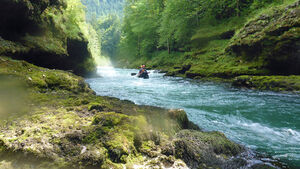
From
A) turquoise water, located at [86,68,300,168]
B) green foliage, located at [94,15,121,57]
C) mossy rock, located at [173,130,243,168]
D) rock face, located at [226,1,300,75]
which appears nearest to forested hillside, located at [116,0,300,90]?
rock face, located at [226,1,300,75]

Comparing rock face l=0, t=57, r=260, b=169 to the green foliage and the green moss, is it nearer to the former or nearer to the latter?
the green moss

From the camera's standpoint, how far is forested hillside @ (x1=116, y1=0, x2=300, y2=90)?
971cm

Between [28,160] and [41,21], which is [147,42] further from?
[28,160]

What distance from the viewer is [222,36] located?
63.2 feet

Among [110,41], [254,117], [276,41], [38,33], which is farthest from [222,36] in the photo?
[110,41]

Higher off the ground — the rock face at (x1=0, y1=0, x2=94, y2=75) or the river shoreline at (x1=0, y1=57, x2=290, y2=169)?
the rock face at (x1=0, y1=0, x2=94, y2=75)

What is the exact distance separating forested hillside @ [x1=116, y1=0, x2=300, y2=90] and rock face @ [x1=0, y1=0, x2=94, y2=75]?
31.3 ft

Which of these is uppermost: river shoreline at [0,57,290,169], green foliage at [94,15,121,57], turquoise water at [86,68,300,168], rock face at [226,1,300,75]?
green foliage at [94,15,121,57]

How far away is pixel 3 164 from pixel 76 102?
2.06 meters

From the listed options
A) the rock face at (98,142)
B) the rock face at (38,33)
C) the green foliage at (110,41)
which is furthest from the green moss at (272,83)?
the green foliage at (110,41)

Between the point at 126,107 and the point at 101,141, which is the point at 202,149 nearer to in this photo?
the point at 101,141

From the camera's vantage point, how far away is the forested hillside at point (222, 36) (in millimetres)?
9711

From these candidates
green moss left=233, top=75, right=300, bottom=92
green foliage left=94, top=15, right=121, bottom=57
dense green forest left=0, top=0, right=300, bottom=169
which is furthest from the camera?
green foliage left=94, top=15, right=121, bottom=57

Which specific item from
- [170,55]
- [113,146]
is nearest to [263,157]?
[113,146]
